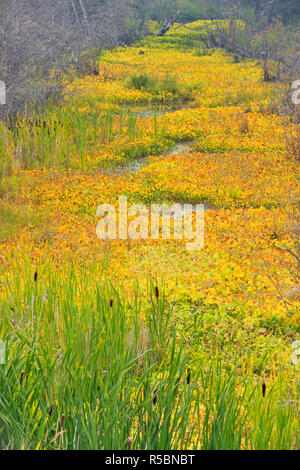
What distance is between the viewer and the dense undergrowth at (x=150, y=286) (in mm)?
2645

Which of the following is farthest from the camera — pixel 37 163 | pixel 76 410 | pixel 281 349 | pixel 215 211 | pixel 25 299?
pixel 37 163

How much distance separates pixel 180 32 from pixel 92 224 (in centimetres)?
3361

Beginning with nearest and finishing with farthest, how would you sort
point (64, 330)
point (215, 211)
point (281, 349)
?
1. point (64, 330)
2. point (281, 349)
3. point (215, 211)

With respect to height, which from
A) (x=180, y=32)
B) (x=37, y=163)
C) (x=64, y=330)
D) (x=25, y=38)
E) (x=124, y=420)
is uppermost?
(x=180, y=32)

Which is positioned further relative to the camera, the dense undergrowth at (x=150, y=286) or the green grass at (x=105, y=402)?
the dense undergrowth at (x=150, y=286)

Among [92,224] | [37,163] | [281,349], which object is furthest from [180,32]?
[281,349]

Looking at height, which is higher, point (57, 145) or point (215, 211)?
point (57, 145)

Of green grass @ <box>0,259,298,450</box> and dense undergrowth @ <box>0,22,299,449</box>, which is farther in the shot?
dense undergrowth @ <box>0,22,299,449</box>

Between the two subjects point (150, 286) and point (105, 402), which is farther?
point (150, 286)

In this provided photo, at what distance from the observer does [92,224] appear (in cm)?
783

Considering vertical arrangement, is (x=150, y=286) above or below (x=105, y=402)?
above

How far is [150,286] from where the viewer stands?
4324mm

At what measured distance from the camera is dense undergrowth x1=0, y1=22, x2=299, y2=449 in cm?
264
